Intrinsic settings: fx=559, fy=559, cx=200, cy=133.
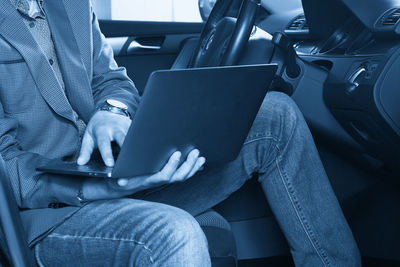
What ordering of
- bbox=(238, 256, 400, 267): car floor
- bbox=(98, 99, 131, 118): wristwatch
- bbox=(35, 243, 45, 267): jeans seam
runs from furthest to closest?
bbox=(238, 256, 400, 267): car floor < bbox=(98, 99, 131, 118): wristwatch < bbox=(35, 243, 45, 267): jeans seam

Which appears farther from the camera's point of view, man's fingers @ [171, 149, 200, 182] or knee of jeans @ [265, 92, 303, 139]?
knee of jeans @ [265, 92, 303, 139]

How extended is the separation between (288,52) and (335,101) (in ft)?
0.51

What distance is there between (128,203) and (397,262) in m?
0.88

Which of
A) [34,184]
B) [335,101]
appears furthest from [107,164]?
[335,101]

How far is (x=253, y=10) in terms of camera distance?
1083 mm

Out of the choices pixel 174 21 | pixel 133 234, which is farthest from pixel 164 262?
pixel 174 21

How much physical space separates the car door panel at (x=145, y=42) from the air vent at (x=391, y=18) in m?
0.79

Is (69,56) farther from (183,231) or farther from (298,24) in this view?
(298,24)

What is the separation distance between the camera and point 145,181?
822 mm

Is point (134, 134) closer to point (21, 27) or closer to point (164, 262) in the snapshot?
point (164, 262)

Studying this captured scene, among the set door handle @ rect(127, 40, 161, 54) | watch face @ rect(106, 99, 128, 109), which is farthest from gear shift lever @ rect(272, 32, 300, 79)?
door handle @ rect(127, 40, 161, 54)

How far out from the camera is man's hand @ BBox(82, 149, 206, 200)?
32.4 inches

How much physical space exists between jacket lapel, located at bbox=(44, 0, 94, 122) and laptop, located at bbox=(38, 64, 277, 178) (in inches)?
8.1

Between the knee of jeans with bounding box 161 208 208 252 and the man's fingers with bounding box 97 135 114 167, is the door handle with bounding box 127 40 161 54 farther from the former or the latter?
the knee of jeans with bounding box 161 208 208 252
